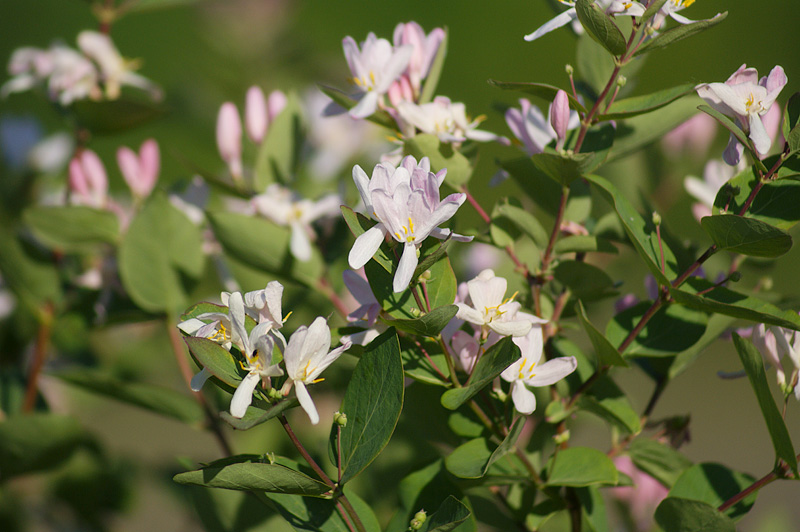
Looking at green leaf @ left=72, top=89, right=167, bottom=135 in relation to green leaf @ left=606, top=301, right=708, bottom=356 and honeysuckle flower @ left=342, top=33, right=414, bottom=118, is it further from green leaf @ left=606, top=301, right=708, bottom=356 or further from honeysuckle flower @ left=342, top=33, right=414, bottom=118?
green leaf @ left=606, top=301, right=708, bottom=356

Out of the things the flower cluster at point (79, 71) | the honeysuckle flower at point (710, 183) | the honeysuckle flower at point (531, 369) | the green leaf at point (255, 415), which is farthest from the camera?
the flower cluster at point (79, 71)

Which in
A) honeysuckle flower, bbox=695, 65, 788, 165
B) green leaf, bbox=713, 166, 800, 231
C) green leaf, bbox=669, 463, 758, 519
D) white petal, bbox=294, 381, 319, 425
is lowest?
green leaf, bbox=669, 463, 758, 519

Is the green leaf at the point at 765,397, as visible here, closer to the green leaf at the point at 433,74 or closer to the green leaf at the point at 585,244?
the green leaf at the point at 585,244

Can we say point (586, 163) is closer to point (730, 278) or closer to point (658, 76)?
point (730, 278)

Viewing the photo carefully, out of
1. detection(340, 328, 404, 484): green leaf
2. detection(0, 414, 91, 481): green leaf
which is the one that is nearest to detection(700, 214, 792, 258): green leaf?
detection(340, 328, 404, 484): green leaf

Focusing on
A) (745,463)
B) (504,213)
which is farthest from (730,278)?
(745,463)

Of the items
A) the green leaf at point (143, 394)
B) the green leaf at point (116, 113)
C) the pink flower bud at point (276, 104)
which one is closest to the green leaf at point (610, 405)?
the green leaf at point (143, 394)
